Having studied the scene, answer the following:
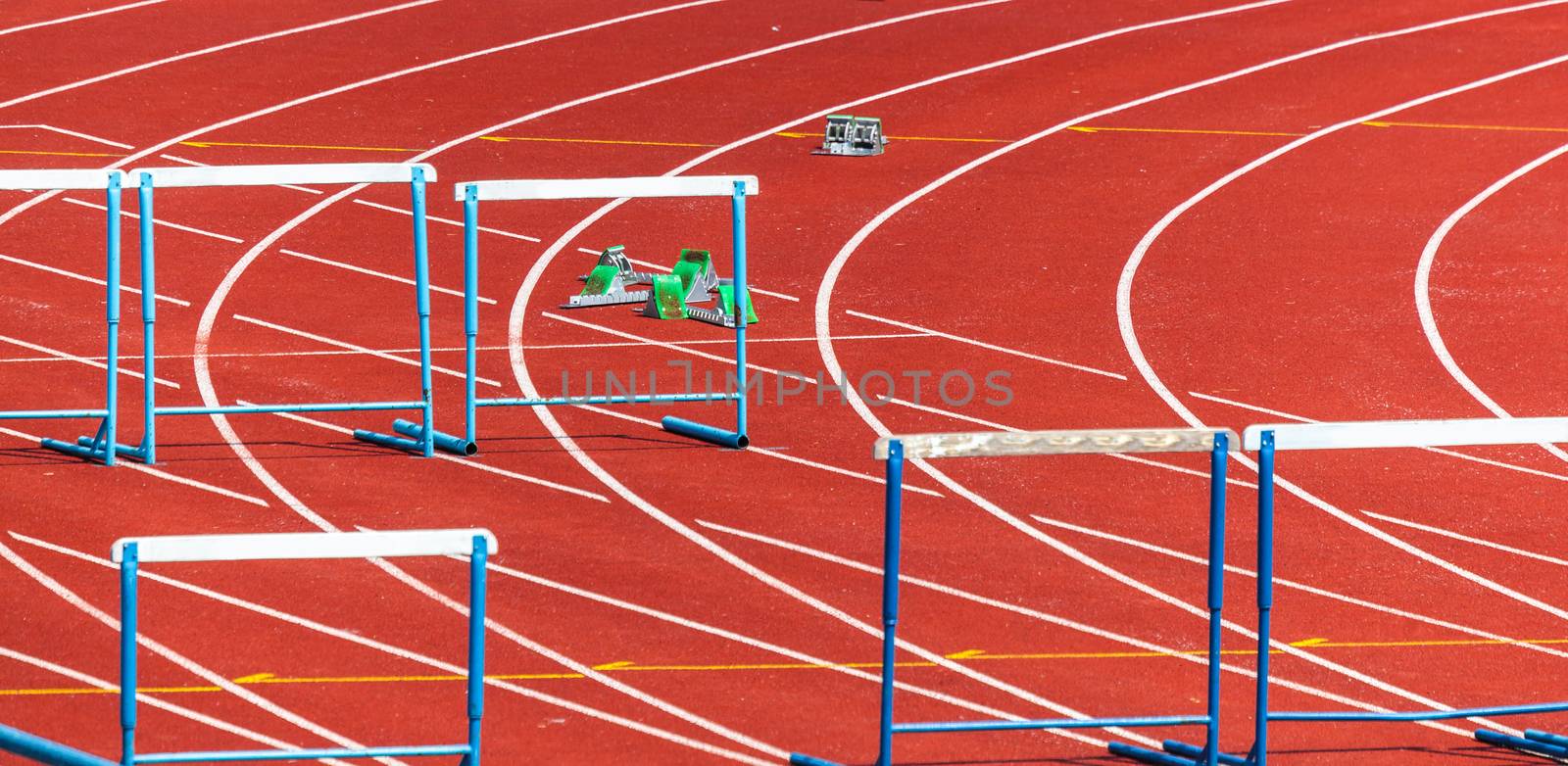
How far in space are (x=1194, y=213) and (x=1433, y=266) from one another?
2.04 meters

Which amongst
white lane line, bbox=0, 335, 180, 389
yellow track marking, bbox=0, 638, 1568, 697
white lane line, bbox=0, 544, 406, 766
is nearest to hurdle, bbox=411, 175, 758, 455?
white lane line, bbox=0, 335, 180, 389

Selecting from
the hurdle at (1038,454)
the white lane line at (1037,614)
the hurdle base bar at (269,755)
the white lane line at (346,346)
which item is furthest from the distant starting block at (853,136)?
the hurdle base bar at (269,755)

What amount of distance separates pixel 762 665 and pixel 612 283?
20.9 ft

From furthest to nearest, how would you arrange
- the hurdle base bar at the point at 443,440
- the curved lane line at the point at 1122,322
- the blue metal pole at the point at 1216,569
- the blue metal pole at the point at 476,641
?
the hurdle base bar at the point at 443,440
the curved lane line at the point at 1122,322
the blue metal pole at the point at 1216,569
the blue metal pole at the point at 476,641

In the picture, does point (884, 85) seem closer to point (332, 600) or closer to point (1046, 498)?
point (1046, 498)

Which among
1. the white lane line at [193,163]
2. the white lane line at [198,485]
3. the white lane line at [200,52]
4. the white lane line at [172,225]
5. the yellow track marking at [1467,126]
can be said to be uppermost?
the white lane line at [200,52]

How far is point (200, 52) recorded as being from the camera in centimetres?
2150

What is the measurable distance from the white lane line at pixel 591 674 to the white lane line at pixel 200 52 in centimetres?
1167

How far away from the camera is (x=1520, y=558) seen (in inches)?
404

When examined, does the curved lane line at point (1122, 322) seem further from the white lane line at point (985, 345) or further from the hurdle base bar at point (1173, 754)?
the hurdle base bar at point (1173, 754)

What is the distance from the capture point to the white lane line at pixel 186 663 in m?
7.98

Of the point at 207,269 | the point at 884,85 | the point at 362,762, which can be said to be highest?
the point at 884,85

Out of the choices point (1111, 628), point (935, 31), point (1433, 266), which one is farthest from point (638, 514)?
point (935, 31)

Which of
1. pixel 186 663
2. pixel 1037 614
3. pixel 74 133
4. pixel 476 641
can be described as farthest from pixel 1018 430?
pixel 74 133
